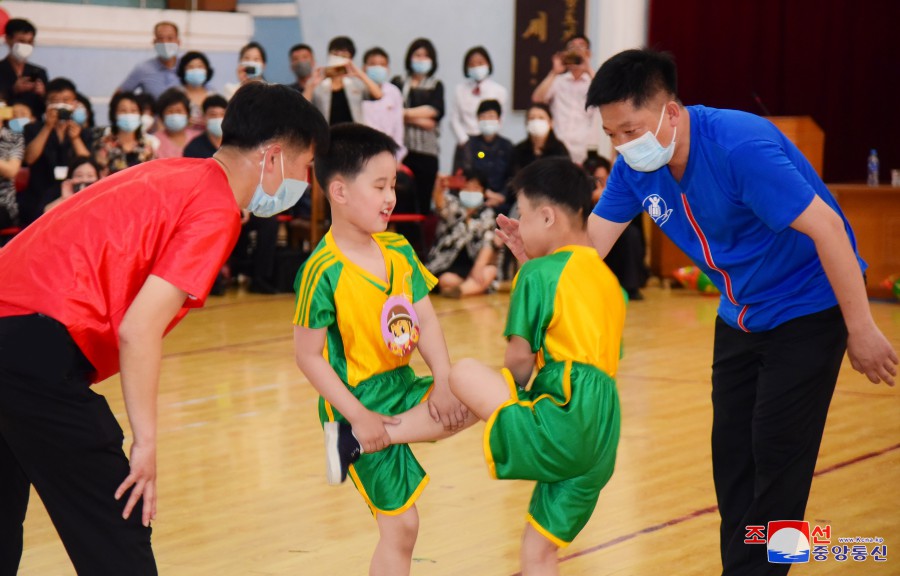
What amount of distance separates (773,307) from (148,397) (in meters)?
1.54

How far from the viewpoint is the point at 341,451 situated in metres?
3.09

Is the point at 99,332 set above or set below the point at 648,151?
below

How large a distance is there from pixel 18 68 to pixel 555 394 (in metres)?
8.30

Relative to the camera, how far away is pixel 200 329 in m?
8.53

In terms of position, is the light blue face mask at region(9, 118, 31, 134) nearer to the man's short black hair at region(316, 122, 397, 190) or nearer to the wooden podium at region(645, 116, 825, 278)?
the wooden podium at region(645, 116, 825, 278)

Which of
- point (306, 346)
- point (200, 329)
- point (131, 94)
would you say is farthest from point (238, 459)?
point (131, 94)

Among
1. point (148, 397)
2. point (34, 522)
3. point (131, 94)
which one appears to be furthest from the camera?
point (131, 94)

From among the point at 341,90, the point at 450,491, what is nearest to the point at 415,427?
the point at 450,491

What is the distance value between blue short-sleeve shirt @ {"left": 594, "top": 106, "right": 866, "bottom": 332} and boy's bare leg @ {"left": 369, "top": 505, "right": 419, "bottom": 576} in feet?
3.17

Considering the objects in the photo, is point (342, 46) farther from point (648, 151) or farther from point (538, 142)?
point (648, 151)

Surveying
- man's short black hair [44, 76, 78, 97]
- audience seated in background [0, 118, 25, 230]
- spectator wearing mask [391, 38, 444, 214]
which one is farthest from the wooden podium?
audience seated in background [0, 118, 25, 230]

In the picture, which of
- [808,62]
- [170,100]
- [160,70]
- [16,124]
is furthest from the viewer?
[808,62]

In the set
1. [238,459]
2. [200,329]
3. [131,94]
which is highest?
[131,94]

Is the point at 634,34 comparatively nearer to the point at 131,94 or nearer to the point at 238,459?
the point at 131,94
